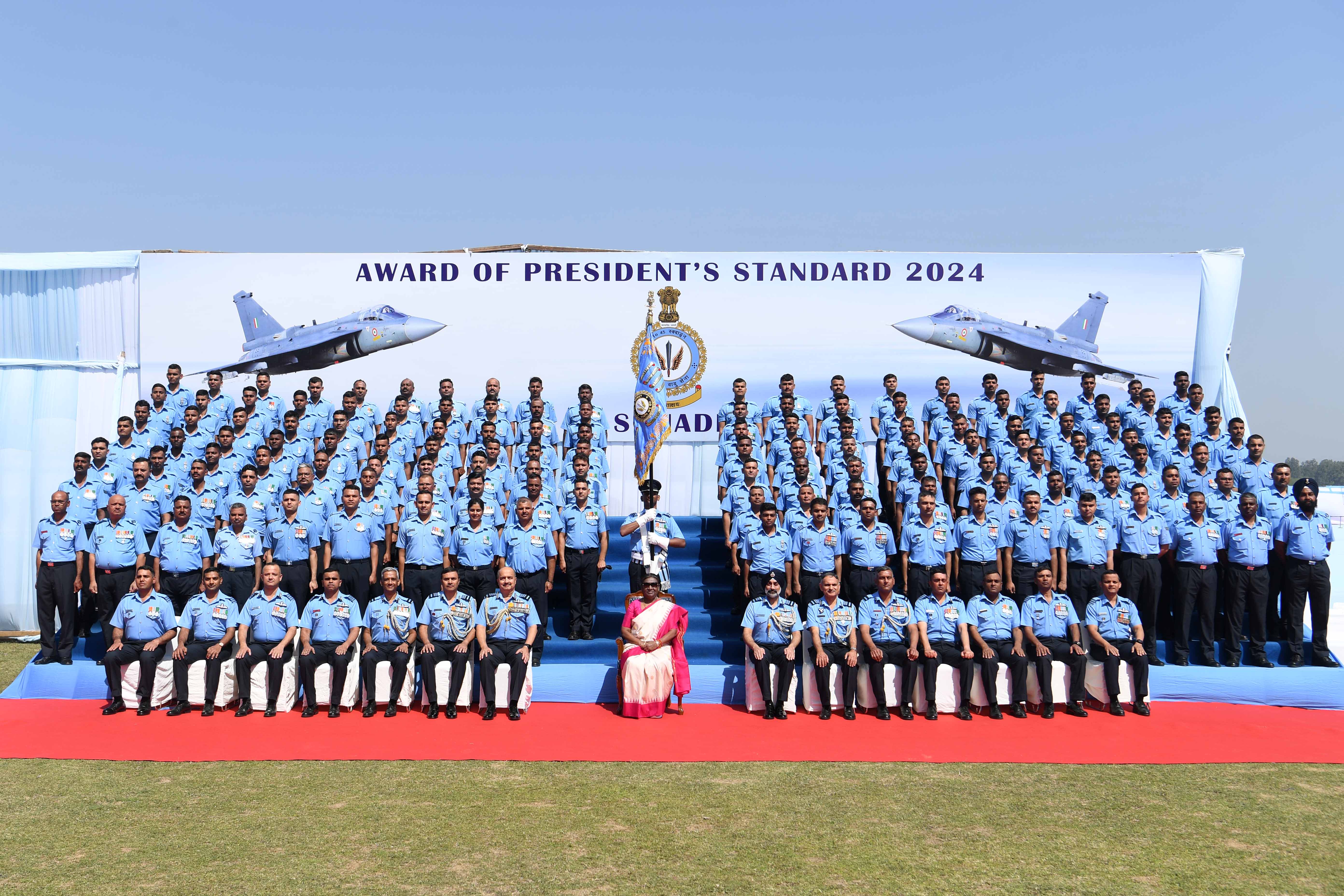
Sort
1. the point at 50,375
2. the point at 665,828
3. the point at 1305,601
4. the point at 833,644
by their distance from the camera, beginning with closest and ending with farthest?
the point at 665,828, the point at 833,644, the point at 1305,601, the point at 50,375

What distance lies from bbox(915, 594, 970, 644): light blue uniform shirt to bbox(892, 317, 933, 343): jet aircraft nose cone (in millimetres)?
5325

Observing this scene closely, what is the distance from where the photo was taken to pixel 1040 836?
5793 mm

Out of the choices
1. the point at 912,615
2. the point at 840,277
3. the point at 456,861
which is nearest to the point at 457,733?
the point at 456,861

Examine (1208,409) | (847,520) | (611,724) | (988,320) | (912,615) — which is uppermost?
(988,320)

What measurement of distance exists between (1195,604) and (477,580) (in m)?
6.62

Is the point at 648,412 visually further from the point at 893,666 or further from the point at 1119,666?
the point at 1119,666

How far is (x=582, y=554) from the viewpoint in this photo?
9.89 metres

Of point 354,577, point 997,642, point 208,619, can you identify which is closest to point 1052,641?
point 997,642

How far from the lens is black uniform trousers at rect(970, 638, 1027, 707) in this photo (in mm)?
8641

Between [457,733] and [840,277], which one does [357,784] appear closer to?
[457,733]

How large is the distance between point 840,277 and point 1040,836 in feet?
29.2

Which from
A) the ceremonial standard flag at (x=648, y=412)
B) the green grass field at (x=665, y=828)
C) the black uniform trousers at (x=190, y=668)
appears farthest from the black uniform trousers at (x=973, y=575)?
the black uniform trousers at (x=190, y=668)

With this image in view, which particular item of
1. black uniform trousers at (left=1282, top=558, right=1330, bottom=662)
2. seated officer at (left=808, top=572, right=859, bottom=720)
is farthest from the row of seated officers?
black uniform trousers at (left=1282, top=558, right=1330, bottom=662)

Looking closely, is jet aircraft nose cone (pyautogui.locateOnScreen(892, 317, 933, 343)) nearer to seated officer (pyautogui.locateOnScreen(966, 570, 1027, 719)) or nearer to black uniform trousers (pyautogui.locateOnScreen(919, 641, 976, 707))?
seated officer (pyautogui.locateOnScreen(966, 570, 1027, 719))
